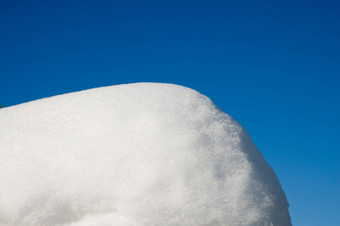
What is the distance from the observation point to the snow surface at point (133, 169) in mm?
1777

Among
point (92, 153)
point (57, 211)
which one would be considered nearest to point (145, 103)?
point (92, 153)

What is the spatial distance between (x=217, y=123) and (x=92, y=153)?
0.76 meters

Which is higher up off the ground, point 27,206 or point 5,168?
point 5,168

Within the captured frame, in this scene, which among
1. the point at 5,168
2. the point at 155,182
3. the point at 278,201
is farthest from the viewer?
the point at 278,201

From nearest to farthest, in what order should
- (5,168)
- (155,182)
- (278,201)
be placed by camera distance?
(155,182) → (5,168) → (278,201)

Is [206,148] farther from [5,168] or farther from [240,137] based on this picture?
[5,168]

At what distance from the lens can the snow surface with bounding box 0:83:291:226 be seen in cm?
178

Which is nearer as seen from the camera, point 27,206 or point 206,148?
point 27,206

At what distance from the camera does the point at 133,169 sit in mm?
1801

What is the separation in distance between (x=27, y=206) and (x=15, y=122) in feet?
1.94

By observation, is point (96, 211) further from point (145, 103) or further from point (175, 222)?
point (145, 103)

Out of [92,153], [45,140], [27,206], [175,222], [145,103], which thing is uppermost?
[145,103]

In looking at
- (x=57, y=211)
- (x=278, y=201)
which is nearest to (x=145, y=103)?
(x=57, y=211)

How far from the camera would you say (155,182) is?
1784 millimetres
